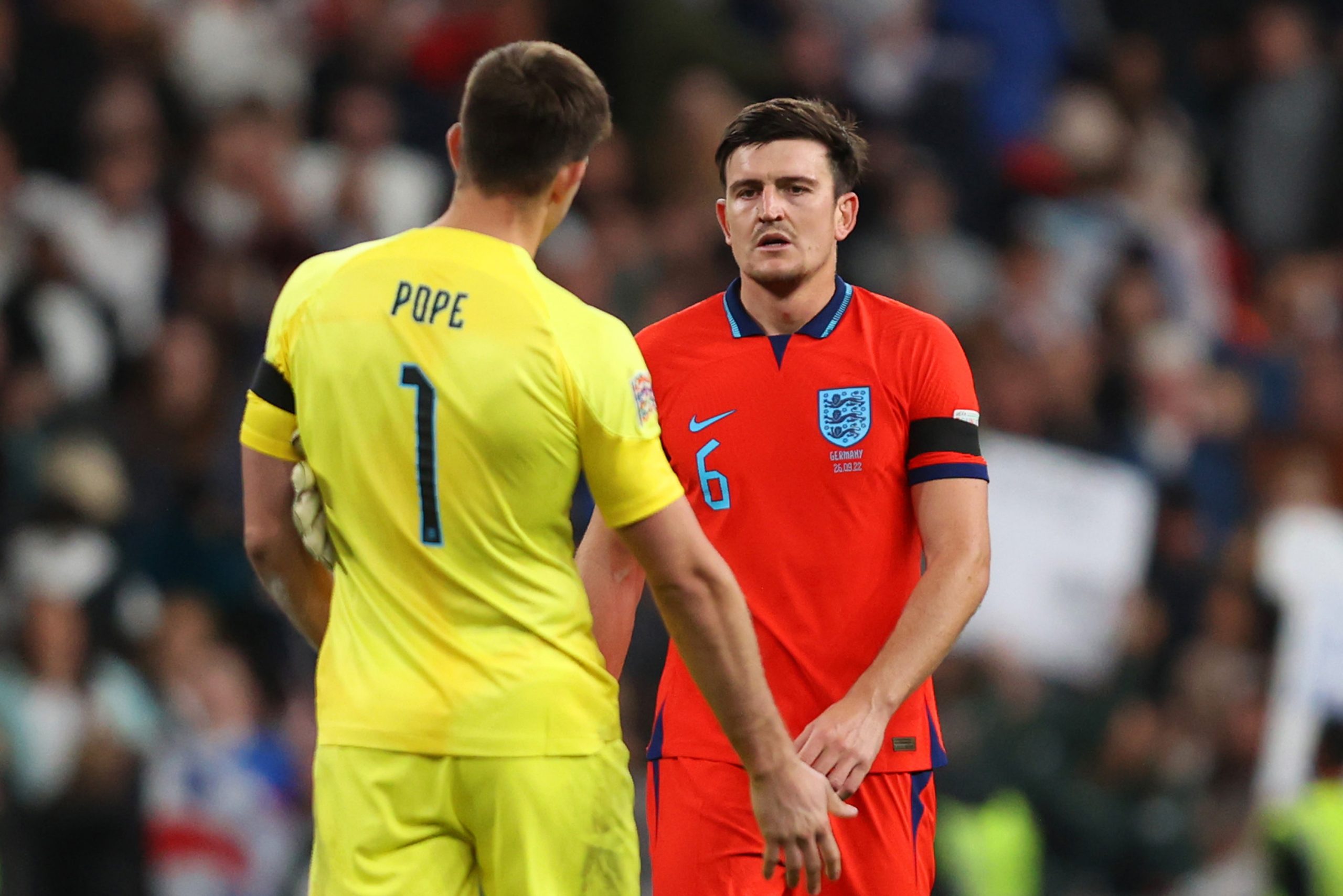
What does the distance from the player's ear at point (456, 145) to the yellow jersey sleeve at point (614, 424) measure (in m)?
0.44

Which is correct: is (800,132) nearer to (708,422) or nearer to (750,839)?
(708,422)

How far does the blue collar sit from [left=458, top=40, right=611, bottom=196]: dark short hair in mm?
1185

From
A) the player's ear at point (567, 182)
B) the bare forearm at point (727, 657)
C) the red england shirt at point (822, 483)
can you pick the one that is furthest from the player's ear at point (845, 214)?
the bare forearm at point (727, 657)

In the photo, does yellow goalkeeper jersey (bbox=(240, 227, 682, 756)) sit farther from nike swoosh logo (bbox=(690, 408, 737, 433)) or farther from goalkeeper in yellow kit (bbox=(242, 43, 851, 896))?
nike swoosh logo (bbox=(690, 408, 737, 433))

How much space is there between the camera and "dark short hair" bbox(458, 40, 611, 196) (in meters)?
4.09

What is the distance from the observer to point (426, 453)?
157 inches

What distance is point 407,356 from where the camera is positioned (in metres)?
4.02

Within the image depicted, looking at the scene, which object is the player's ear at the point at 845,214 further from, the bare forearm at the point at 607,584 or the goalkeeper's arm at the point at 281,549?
the goalkeeper's arm at the point at 281,549

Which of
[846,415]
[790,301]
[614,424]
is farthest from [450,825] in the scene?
[790,301]

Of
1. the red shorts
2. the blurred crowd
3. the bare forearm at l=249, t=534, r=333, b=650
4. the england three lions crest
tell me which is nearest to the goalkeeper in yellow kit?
the bare forearm at l=249, t=534, r=333, b=650

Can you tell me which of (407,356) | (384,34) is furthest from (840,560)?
(384,34)

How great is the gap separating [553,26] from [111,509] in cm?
471

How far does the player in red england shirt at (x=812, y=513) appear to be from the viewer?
499 centimetres

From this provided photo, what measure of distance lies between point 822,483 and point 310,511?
1441 millimetres
